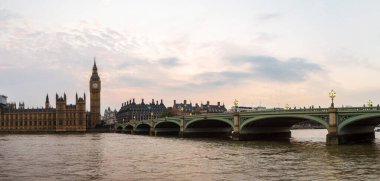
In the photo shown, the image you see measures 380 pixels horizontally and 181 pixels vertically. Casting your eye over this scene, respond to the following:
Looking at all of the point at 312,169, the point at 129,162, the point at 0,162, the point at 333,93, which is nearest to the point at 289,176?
the point at 312,169

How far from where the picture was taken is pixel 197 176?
3092 cm

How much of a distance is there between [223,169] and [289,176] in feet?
19.2

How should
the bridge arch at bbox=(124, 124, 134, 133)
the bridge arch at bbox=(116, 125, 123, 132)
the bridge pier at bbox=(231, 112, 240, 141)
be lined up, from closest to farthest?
the bridge pier at bbox=(231, 112, 240, 141)
the bridge arch at bbox=(124, 124, 134, 133)
the bridge arch at bbox=(116, 125, 123, 132)

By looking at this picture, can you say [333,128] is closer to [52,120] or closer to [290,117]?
[290,117]

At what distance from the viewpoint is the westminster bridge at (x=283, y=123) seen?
57531mm

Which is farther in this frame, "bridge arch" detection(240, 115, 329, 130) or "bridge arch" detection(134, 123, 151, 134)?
"bridge arch" detection(134, 123, 151, 134)

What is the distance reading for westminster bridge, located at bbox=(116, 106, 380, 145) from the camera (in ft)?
189

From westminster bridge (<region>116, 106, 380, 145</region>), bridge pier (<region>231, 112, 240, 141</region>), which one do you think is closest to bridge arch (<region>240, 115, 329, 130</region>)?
westminster bridge (<region>116, 106, 380, 145</region>)

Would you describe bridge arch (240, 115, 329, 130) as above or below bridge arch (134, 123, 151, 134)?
above

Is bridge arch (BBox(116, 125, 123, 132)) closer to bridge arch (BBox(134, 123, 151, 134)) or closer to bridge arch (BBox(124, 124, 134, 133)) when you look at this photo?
bridge arch (BBox(124, 124, 134, 133))

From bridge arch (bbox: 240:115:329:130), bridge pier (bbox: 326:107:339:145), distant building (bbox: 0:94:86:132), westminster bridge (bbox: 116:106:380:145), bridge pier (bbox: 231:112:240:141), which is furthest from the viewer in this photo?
distant building (bbox: 0:94:86:132)

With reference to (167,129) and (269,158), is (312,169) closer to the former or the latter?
(269,158)

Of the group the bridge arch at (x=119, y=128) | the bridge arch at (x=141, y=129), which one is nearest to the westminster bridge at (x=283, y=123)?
the bridge arch at (x=141, y=129)

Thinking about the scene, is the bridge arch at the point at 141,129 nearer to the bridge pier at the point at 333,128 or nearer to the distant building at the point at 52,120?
the distant building at the point at 52,120
